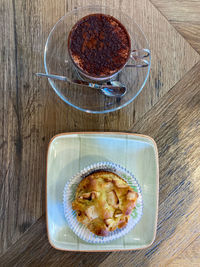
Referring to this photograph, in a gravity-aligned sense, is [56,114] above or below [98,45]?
below

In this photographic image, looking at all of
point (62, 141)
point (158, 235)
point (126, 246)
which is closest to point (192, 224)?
point (158, 235)

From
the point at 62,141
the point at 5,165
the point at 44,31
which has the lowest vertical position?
the point at 5,165

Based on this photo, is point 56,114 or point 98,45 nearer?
point 98,45

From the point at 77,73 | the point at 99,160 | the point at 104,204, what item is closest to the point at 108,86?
the point at 77,73

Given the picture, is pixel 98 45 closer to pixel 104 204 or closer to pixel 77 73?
pixel 77 73

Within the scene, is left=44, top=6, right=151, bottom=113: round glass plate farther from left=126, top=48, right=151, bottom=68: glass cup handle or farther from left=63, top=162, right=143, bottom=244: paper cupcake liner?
left=63, top=162, right=143, bottom=244: paper cupcake liner

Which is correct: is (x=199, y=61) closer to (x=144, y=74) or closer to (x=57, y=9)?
(x=144, y=74)

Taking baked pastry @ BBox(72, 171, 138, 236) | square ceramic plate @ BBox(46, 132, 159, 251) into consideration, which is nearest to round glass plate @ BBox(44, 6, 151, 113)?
square ceramic plate @ BBox(46, 132, 159, 251)
